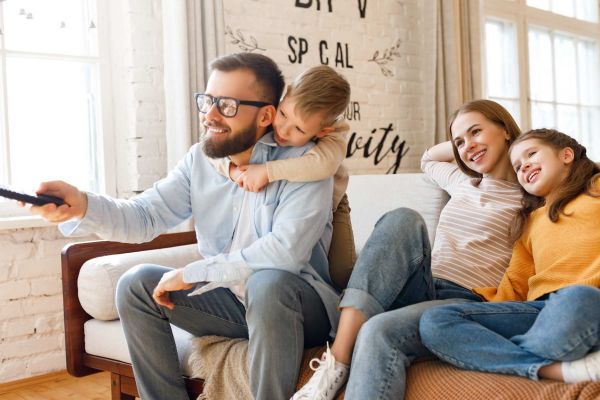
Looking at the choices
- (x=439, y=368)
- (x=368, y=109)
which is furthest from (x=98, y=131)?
(x=439, y=368)

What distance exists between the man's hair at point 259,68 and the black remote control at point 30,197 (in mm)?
518

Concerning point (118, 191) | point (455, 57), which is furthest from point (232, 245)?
point (455, 57)

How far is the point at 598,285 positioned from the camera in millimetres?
1475

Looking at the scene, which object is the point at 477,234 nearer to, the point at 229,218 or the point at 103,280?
the point at 229,218

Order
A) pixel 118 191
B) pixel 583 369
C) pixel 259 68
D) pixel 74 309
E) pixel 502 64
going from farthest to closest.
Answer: pixel 502 64 < pixel 118 191 < pixel 74 309 < pixel 259 68 < pixel 583 369

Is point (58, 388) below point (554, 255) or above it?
below

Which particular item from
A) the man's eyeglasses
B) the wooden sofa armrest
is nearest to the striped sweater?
the man's eyeglasses

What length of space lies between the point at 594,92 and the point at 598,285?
4.35m

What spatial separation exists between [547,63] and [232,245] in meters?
3.93

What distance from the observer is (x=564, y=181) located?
1.67 meters

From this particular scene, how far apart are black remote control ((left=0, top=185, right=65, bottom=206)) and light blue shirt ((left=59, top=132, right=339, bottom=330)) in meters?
0.11

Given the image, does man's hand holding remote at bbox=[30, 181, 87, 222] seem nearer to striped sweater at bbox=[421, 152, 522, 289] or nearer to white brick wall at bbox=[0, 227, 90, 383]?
striped sweater at bbox=[421, 152, 522, 289]

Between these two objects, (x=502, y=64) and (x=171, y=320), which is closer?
(x=171, y=320)

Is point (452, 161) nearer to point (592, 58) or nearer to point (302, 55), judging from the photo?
point (302, 55)
